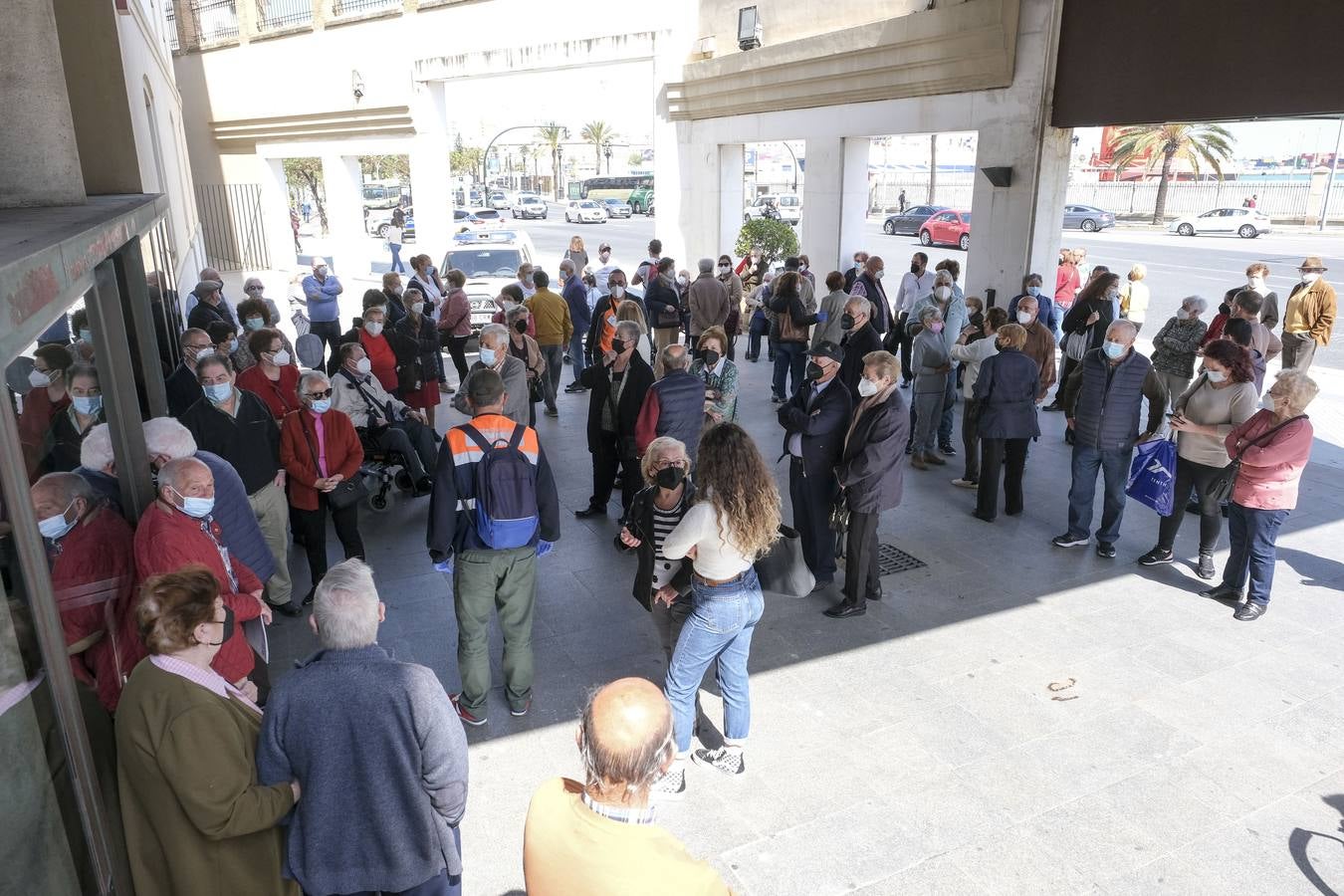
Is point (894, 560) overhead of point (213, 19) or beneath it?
beneath

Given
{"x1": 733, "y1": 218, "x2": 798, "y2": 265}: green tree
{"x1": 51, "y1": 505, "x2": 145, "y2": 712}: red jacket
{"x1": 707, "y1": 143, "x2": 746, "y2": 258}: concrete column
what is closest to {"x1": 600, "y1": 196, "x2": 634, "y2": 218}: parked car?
{"x1": 707, "y1": 143, "x2": 746, "y2": 258}: concrete column

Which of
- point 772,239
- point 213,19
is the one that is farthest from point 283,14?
point 772,239

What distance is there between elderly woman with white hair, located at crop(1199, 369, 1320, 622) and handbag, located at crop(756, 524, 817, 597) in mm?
3366

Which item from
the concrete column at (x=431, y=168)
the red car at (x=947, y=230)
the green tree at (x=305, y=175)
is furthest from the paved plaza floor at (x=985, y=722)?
the green tree at (x=305, y=175)

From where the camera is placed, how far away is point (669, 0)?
19.1 meters

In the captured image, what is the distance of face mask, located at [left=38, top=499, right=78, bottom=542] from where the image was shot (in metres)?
3.03

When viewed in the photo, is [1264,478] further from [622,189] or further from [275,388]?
[622,189]

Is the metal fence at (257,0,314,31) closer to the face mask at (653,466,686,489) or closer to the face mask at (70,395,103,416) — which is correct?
the face mask at (70,395,103,416)

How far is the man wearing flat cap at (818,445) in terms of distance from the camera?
611 cm

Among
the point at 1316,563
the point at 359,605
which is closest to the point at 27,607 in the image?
the point at 359,605

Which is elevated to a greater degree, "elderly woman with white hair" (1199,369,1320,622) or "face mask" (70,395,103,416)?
"face mask" (70,395,103,416)

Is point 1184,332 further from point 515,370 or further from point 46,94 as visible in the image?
point 46,94

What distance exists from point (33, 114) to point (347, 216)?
23.7 m

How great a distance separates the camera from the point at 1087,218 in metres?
38.3
